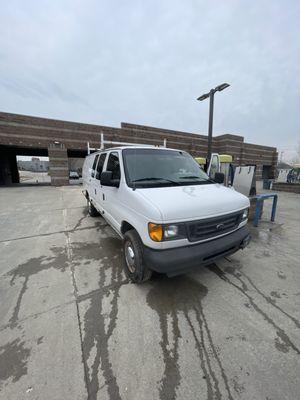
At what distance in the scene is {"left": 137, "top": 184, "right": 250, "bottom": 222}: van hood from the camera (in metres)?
2.24

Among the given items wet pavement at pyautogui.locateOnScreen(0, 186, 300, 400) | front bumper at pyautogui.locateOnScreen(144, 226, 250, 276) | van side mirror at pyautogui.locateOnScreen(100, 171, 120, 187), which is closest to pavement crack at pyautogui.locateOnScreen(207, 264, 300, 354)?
wet pavement at pyautogui.locateOnScreen(0, 186, 300, 400)

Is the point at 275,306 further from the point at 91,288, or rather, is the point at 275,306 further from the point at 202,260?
the point at 91,288

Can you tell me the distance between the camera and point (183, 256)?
2.27 meters

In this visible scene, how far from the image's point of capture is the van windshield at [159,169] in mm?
2939

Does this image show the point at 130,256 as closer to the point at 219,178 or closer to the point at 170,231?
the point at 170,231

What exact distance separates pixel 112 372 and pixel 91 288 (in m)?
1.28

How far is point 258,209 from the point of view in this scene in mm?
5855

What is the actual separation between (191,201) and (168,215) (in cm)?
44

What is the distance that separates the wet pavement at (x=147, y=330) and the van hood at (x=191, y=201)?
123 centimetres

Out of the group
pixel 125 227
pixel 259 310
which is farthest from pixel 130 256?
pixel 259 310

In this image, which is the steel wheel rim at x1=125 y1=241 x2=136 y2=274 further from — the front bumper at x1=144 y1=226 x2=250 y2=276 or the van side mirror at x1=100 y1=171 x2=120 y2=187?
the van side mirror at x1=100 y1=171 x2=120 y2=187

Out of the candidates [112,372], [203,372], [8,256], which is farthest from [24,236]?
[203,372]

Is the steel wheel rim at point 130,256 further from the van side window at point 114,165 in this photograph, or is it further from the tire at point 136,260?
the van side window at point 114,165

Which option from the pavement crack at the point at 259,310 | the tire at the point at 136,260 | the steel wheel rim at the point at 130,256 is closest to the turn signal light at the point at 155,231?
the tire at the point at 136,260
